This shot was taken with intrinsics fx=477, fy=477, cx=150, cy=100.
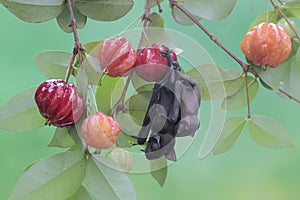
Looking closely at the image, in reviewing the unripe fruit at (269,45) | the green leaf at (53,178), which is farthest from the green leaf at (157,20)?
the green leaf at (53,178)

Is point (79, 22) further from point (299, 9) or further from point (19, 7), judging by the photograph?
point (299, 9)

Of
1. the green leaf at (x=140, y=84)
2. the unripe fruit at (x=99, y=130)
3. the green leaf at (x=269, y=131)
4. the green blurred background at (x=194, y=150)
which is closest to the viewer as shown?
the unripe fruit at (x=99, y=130)

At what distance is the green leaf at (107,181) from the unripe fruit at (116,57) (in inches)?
4.3

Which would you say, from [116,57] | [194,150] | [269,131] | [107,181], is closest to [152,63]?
[116,57]

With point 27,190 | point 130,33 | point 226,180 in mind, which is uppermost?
point 130,33

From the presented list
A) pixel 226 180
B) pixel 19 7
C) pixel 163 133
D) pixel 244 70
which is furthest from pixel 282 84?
pixel 226 180

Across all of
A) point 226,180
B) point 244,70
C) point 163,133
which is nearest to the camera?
point 163,133

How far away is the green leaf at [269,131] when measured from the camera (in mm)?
734

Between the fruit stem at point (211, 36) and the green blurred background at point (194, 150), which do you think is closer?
the fruit stem at point (211, 36)

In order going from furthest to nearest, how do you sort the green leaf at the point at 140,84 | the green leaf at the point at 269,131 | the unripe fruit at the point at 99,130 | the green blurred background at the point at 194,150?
the green blurred background at the point at 194,150, the green leaf at the point at 269,131, the green leaf at the point at 140,84, the unripe fruit at the point at 99,130

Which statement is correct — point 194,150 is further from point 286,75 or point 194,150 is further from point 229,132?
point 286,75

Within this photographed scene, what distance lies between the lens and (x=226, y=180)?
1117 millimetres

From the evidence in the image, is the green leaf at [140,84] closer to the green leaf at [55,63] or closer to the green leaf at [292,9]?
the green leaf at [55,63]

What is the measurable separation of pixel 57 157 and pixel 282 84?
1.03 feet
